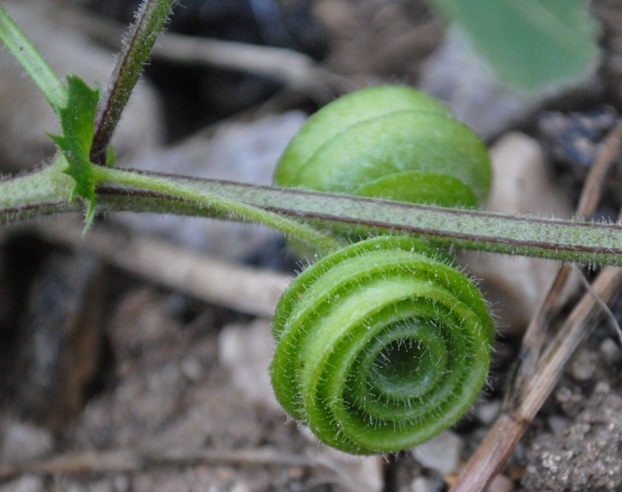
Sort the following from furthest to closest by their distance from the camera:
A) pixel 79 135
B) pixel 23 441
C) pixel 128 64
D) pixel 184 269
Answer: pixel 184 269 → pixel 23 441 → pixel 128 64 → pixel 79 135

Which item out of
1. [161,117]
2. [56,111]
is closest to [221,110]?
[161,117]

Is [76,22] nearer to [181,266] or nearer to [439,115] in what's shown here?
[181,266]

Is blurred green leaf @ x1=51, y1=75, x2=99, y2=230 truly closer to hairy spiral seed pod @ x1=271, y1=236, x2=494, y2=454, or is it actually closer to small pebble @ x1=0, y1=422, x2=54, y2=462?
hairy spiral seed pod @ x1=271, y1=236, x2=494, y2=454

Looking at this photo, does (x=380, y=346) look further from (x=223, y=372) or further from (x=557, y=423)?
(x=223, y=372)

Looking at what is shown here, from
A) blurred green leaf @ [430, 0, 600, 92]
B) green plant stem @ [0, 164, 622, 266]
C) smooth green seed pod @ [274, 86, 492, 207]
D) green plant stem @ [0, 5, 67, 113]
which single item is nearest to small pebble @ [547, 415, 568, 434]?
green plant stem @ [0, 164, 622, 266]

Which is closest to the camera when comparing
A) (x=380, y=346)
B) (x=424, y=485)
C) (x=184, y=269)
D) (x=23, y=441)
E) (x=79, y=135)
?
(x=380, y=346)

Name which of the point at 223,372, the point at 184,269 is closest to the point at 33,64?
the point at 184,269
